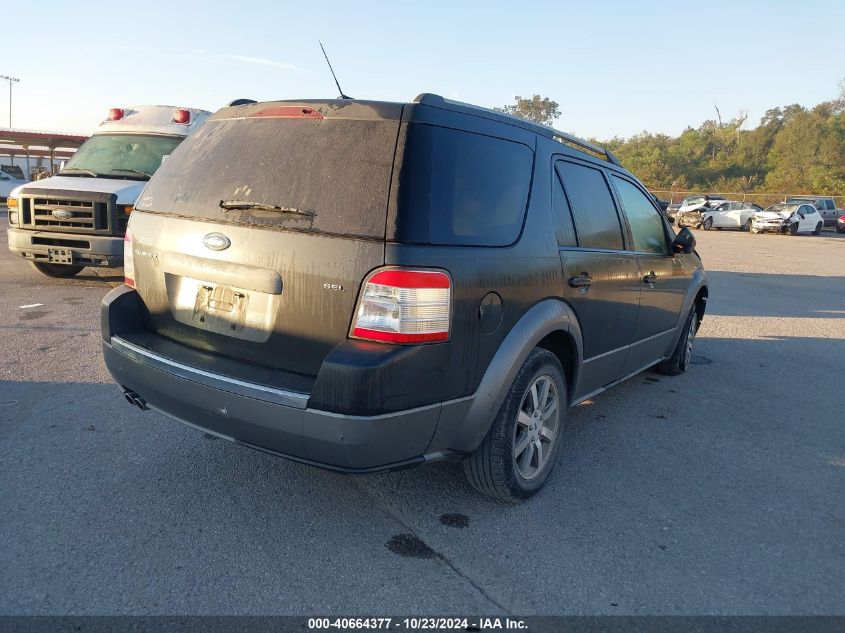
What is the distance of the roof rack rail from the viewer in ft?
9.66

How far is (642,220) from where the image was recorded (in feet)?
16.1

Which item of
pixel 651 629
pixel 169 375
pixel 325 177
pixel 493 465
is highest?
pixel 325 177

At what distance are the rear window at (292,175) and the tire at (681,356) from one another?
396 cm

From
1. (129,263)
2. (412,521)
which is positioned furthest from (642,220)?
(129,263)

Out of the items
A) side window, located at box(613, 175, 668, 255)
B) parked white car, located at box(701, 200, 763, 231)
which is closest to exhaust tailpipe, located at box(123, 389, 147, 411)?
side window, located at box(613, 175, 668, 255)

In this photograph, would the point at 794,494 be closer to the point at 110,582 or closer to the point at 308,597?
the point at 308,597

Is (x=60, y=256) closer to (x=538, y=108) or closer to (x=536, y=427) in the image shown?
(x=536, y=427)

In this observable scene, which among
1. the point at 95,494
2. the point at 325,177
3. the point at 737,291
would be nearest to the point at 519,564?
the point at 325,177

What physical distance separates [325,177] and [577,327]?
1.66 meters

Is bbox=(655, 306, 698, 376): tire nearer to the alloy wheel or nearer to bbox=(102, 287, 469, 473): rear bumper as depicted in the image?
the alloy wheel

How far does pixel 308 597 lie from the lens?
2549 millimetres

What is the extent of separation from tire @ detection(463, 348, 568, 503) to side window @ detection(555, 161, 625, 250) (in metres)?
0.86

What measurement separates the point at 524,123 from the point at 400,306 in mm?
1452

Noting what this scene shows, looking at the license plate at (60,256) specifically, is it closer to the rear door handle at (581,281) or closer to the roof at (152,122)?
the roof at (152,122)
